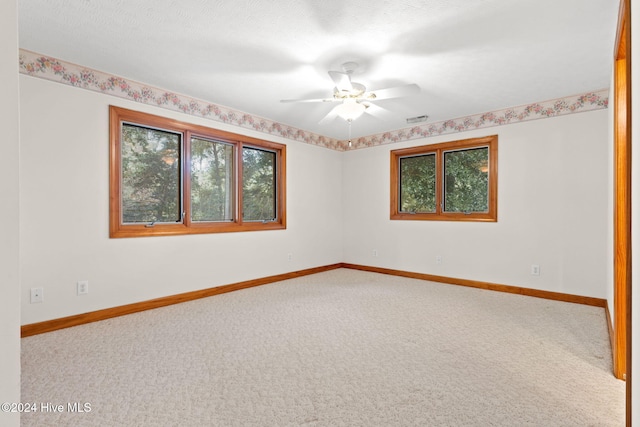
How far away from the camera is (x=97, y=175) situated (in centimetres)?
313

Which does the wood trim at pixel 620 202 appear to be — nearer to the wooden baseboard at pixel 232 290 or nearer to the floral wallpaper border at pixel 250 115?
the wooden baseboard at pixel 232 290

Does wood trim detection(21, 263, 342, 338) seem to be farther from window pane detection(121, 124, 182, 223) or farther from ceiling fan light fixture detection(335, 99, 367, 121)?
ceiling fan light fixture detection(335, 99, 367, 121)

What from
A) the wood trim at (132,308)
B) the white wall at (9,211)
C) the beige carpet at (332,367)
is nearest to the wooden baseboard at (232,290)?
the wood trim at (132,308)

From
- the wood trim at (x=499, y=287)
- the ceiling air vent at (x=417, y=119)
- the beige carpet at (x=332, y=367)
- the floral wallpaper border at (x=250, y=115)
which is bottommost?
the beige carpet at (x=332, y=367)

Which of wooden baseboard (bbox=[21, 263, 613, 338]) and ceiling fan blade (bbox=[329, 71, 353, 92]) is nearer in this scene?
ceiling fan blade (bbox=[329, 71, 353, 92])

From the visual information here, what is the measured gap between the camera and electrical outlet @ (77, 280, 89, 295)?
9.89 feet

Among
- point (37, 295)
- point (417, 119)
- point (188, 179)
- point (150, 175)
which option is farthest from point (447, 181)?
point (37, 295)

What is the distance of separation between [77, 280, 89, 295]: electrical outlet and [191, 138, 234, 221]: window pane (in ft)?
4.15

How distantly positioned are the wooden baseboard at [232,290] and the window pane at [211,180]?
917 mm

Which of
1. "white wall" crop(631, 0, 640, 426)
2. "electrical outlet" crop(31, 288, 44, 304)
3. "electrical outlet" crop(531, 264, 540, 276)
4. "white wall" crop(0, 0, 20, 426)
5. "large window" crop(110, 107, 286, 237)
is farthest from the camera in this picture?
"electrical outlet" crop(531, 264, 540, 276)

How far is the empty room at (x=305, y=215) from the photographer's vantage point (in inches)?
70.9

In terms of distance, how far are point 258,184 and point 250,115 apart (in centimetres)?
96

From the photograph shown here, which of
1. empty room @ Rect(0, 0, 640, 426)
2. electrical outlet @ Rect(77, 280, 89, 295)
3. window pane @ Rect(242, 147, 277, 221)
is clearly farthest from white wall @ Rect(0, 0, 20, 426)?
window pane @ Rect(242, 147, 277, 221)

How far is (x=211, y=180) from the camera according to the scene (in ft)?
13.9
